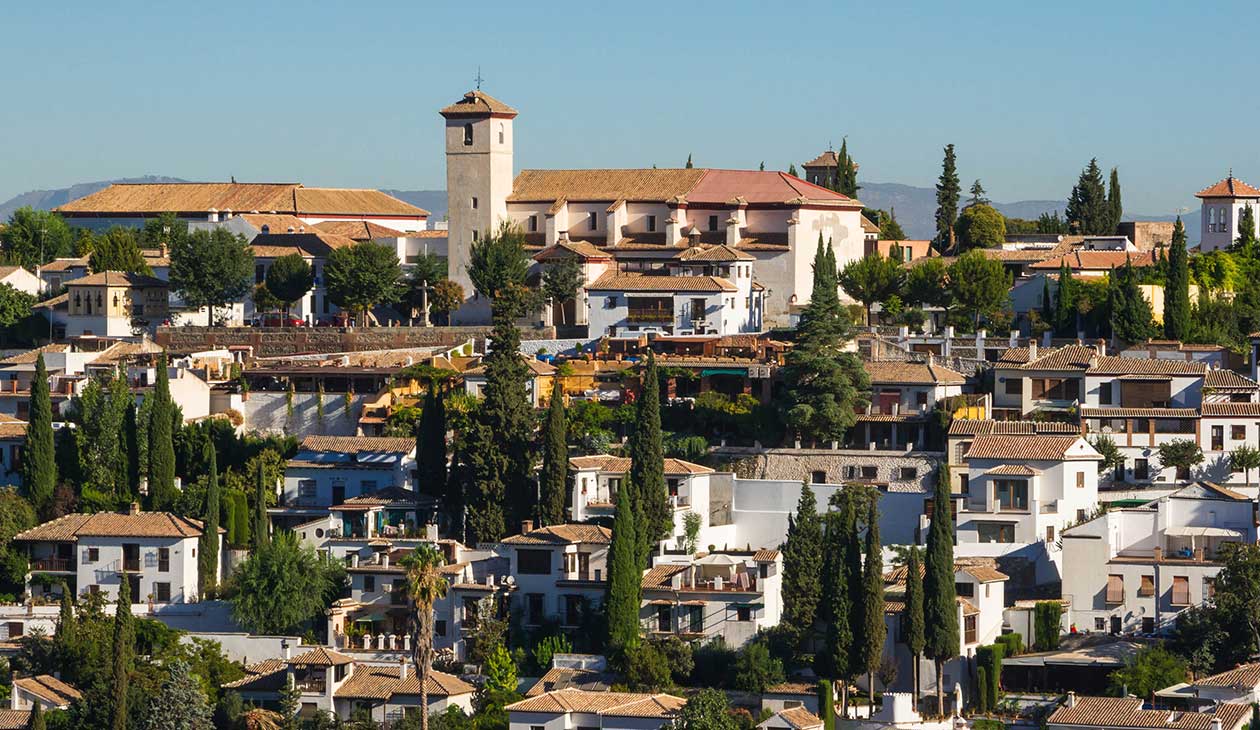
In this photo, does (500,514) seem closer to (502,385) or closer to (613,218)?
(502,385)

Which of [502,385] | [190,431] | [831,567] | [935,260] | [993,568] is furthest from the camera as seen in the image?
[935,260]

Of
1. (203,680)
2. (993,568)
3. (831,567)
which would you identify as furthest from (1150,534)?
(203,680)

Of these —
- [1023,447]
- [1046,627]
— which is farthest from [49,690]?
[1023,447]

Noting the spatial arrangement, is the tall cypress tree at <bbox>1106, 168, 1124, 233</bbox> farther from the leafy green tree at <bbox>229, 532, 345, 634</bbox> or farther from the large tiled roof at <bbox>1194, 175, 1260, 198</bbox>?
the leafy green tree at <bbox>229, 532, 345, 634</bbox>

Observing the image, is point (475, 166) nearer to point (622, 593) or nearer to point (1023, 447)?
point (1023, 447)

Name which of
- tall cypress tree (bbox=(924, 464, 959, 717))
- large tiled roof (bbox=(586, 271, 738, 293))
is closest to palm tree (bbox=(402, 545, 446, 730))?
tall cypress tree (bbox=(924, 464, 959, 717))
